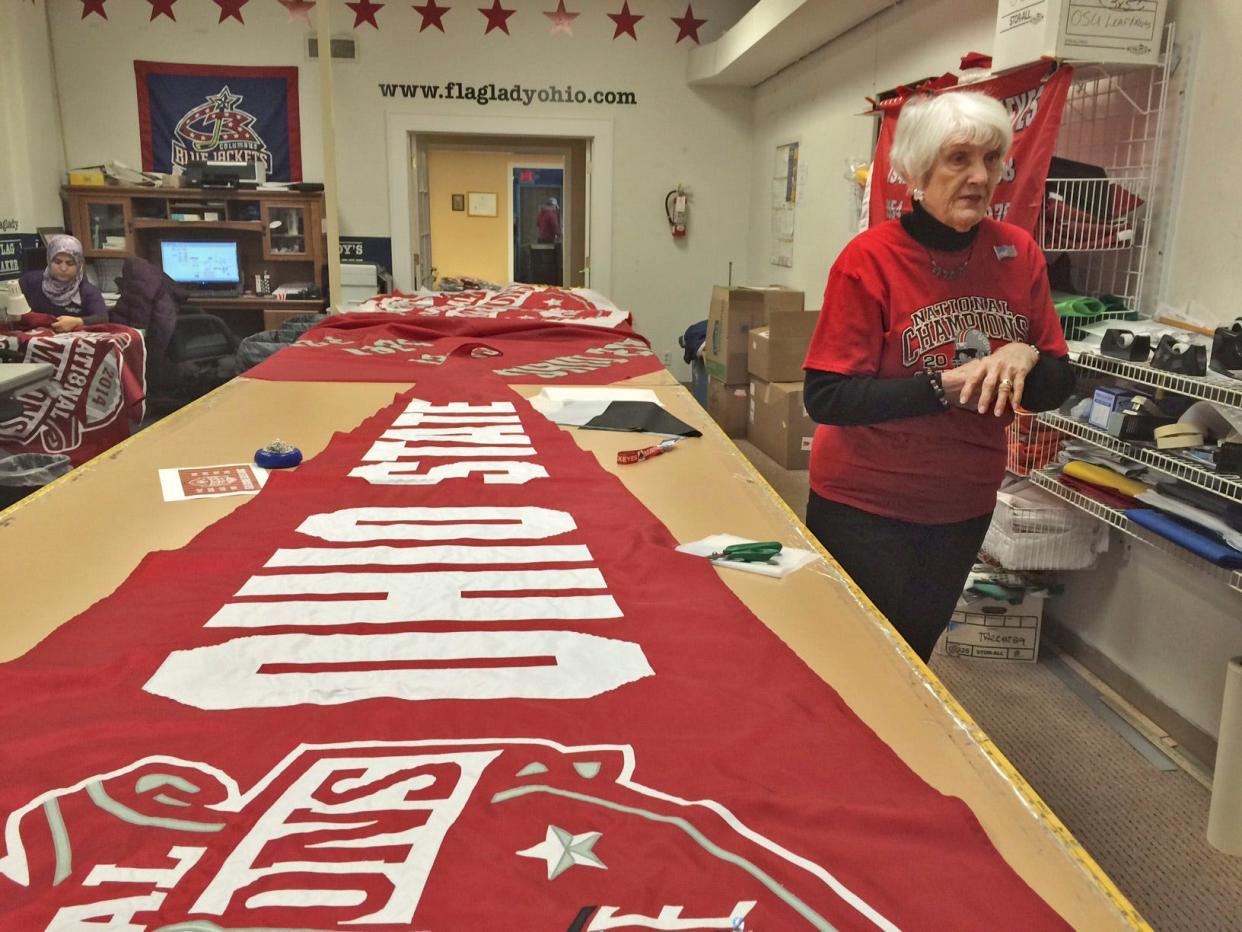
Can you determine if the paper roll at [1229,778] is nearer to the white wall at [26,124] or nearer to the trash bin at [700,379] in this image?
the trash bin at [700,379]

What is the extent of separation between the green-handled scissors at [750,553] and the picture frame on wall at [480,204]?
10.6m

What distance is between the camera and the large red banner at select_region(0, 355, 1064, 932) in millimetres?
771

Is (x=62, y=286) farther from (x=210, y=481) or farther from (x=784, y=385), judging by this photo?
(x=210, y=481)

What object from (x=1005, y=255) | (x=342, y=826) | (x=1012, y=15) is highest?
(x=1012, y=15)

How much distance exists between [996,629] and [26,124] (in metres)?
6.29

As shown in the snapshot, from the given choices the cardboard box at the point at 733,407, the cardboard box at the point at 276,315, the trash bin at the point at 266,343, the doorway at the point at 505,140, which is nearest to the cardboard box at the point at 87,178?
the cardboard box at the point at 276,315

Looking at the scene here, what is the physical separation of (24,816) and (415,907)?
0.38 metres

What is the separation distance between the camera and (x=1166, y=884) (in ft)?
6.44

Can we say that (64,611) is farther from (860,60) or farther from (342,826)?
(860,60)

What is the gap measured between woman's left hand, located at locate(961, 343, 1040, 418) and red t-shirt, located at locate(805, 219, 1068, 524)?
0.34 feet

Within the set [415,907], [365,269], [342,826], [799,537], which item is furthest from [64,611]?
[365,269]

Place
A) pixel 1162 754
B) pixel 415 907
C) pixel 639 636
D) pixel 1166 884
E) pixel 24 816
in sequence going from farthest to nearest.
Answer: pixel 1162 754
pixel 1166 884
pixel 639 636
pixel 24 816
pixel 415 907

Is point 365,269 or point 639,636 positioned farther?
point 365,269

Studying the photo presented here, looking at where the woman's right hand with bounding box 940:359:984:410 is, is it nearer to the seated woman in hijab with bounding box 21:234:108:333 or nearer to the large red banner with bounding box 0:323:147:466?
the large red banner with bounding box 0:323:147:466
